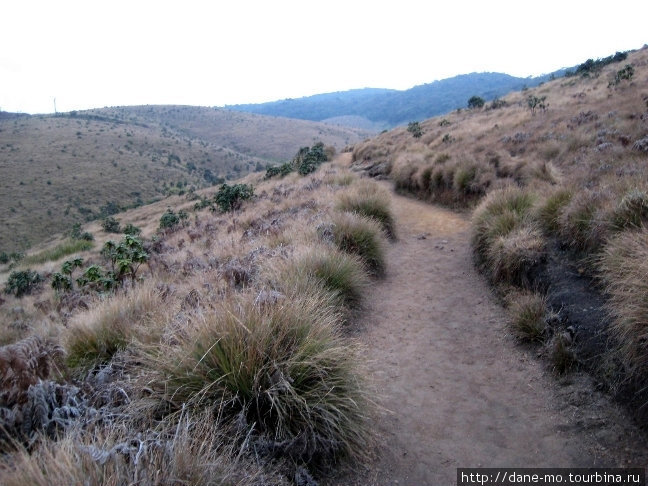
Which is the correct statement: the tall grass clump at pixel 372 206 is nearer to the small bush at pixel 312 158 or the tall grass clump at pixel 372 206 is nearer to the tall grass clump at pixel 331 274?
the tall grass clump at pixel 331 274

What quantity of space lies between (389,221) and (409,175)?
5312 millimetres

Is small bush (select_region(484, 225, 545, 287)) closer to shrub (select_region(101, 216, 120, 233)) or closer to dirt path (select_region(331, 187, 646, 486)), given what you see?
dirt path (select_region(331, 187, 646, 486))

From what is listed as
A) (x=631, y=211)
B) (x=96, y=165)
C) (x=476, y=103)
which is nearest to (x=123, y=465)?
(x=631, y=211)

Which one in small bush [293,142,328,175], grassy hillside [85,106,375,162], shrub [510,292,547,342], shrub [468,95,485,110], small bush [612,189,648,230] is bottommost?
shrub [510,292,547,342]

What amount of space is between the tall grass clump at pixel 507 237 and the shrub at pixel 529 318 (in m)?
0.72

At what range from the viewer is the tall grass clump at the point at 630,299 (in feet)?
10.6

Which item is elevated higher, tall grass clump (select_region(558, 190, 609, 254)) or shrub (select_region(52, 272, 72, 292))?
tall grass clump (select_region(558, 190, 609, 254))

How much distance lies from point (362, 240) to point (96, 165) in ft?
269

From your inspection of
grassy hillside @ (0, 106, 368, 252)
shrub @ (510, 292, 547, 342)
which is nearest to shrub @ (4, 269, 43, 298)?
shrub @ (510, 292, 547, 342)

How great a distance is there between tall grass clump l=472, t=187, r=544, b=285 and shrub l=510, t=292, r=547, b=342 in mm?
722

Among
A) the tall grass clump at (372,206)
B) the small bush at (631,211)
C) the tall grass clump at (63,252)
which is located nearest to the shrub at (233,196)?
the tall grass clump at (372,206)

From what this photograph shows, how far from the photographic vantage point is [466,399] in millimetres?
4152

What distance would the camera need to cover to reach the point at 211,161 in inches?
3738

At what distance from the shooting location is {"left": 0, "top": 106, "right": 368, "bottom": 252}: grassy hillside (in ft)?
191
